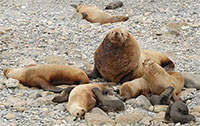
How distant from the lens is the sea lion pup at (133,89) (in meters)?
7.23

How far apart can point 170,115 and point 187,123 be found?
24 cm

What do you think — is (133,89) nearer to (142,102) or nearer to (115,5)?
(142,102)

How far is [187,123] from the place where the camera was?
5.90m

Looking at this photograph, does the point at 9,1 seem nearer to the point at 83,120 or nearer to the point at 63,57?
the point at 63,57

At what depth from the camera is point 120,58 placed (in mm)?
8195

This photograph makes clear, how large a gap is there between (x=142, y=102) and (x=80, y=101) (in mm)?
1021

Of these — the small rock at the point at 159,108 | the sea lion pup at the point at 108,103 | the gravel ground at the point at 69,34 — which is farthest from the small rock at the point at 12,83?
the small rock at the point at 159,108

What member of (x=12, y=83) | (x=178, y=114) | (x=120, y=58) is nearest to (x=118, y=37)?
(x=120, y=58)

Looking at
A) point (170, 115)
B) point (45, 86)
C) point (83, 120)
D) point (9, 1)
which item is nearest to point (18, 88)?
point (45, 86)

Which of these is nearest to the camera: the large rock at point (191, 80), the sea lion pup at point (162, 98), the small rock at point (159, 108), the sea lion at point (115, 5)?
the small rock at point (159, 108)

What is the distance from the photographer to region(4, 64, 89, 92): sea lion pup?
7.56 m

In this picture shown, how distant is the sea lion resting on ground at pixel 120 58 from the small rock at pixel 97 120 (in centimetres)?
227

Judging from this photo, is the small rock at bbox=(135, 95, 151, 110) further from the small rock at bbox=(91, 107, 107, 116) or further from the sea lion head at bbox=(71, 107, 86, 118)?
the sea lion head at bbox=(71, 107, 86, 118)

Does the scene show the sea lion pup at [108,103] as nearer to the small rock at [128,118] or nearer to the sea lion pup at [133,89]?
the small rock at [128,118]
